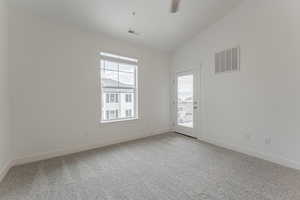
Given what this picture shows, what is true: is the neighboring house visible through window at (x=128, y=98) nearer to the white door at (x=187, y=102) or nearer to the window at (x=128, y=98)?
the window at (x=128, y=98)

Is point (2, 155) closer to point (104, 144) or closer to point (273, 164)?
point (104, 144)

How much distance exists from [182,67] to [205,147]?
255 centimetres

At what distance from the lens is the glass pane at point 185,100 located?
14.9ft

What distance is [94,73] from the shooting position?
11.7ft

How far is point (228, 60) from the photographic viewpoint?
11.5 ft

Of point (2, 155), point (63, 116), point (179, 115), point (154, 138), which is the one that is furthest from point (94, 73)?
point (179, 115)

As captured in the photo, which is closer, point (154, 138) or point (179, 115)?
point (154, 138)

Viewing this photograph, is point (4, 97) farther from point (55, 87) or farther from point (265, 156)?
point (265, 156)

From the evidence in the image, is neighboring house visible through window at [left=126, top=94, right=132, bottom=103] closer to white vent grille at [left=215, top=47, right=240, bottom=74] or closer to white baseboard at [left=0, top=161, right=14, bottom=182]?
white vent grille at [left=215, top=47, right=240, bottom=74]

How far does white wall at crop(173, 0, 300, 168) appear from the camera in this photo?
8.54ft

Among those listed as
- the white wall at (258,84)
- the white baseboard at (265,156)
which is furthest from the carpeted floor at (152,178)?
the white wall at (258,84)

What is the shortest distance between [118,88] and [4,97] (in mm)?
2299

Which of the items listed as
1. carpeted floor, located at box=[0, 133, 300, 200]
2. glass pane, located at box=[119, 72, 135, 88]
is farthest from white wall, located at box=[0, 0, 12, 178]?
glass pane, located at box=[119, 72, 135, 88]

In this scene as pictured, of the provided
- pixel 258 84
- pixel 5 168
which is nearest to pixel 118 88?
pixel 5 168
